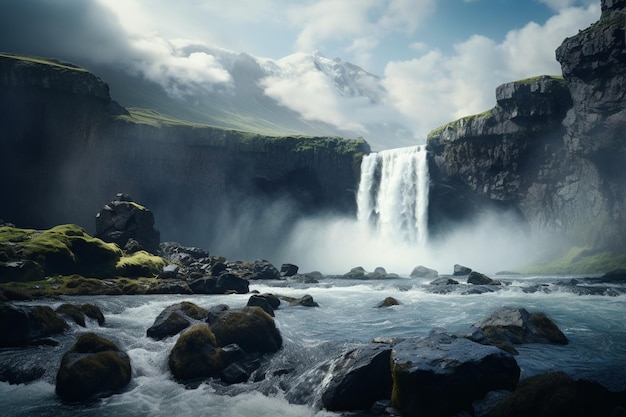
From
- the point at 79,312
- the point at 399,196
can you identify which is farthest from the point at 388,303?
the point at 399,196

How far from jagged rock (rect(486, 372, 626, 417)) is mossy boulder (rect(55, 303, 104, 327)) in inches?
970

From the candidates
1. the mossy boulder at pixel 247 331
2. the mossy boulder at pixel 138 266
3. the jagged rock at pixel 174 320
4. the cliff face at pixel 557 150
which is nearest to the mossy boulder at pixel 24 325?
the jagged rock at pixel 174 320

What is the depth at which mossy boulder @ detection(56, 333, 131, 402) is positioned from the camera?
1584 cm

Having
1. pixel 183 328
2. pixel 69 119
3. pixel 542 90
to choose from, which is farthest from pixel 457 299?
pixel 69 119

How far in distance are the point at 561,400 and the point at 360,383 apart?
638 centimetres

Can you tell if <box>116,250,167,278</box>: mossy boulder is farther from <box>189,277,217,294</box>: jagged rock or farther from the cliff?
the cliff

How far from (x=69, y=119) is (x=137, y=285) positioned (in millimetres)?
73495

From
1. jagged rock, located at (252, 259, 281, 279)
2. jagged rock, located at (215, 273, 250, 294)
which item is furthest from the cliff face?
jagged rock, located at (215, 273, 250, 294)

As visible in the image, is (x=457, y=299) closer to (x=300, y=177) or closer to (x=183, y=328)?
(x=183, y=328)

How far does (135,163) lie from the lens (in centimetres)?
11150

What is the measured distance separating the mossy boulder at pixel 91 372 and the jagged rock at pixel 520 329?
55.9ft

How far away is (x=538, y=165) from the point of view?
290ft

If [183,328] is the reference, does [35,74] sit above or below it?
above

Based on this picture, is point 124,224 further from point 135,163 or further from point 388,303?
point 388,303
